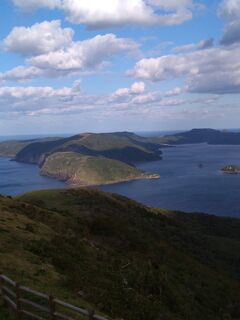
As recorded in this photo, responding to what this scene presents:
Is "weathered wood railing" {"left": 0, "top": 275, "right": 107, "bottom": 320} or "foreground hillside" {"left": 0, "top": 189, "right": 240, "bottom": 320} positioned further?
"foreground hillside" {"left": 0, "top": 189, "right": 240, "bottom": 320}

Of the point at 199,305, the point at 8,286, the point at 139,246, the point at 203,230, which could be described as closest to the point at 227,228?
the point at 203,230

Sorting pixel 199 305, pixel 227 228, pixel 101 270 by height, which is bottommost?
pixel 227 228

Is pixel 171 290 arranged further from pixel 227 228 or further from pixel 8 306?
pixel 227 228

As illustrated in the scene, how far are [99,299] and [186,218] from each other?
150 metres

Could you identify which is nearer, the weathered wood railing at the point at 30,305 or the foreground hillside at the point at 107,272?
the weathered wood railing at the point at 30,305

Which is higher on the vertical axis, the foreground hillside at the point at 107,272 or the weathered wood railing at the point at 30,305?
the weathered wood railing at the point at 30,305

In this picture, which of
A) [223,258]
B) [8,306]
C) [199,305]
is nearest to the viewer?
[8,306]

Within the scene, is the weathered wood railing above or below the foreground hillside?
above

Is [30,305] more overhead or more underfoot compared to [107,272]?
more overhead

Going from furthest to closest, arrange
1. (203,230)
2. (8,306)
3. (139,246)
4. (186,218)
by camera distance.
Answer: (186,218)
(203,230)
(139,246)
(8,306)

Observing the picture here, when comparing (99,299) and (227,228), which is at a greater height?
(99,299)

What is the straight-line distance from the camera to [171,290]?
3569 cm

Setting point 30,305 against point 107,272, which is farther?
point 107,272

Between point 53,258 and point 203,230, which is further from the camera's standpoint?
point 203,230
